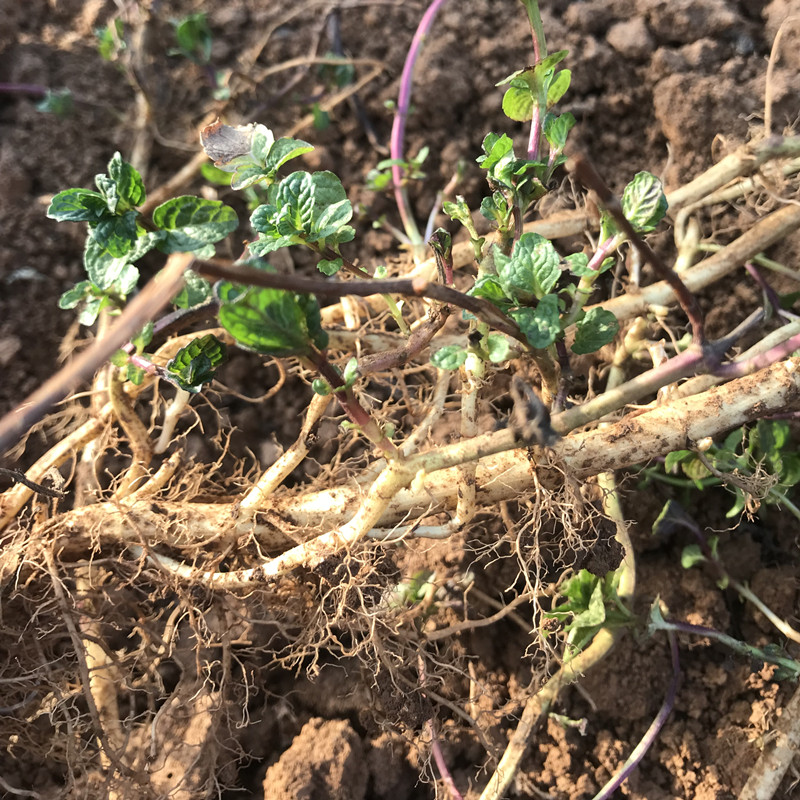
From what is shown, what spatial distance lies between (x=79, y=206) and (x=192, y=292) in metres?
0.17

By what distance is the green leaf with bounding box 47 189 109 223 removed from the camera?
784 mm

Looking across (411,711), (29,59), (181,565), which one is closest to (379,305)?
(181,565)

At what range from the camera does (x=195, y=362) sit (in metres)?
0.86

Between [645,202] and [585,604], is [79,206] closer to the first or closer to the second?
[645,202]

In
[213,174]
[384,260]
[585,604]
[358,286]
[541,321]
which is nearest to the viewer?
[358,286]

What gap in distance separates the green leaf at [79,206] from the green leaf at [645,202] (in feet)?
2.10

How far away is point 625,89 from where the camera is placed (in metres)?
1.45

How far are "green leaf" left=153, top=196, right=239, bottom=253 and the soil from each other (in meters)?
0.47

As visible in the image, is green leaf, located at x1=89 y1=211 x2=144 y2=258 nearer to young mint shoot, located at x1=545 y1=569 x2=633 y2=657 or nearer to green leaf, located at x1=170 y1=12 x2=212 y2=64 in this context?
young mint shoot, located at x1=545 y1=569 x2=633 y2=657

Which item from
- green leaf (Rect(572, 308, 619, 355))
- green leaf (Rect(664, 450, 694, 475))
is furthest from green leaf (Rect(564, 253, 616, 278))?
green leaf (Rect(664, 450, 694, 475))

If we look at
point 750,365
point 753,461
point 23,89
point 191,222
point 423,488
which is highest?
point 23,89

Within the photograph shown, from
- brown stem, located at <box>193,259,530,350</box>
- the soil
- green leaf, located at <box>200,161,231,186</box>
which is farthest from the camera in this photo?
green leaf, located at <box>200,161,231,186</box>

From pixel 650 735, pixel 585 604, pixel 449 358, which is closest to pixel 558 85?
pixel 449 358

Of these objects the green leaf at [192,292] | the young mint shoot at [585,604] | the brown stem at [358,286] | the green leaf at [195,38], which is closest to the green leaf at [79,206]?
the green leaf at [192,292]
